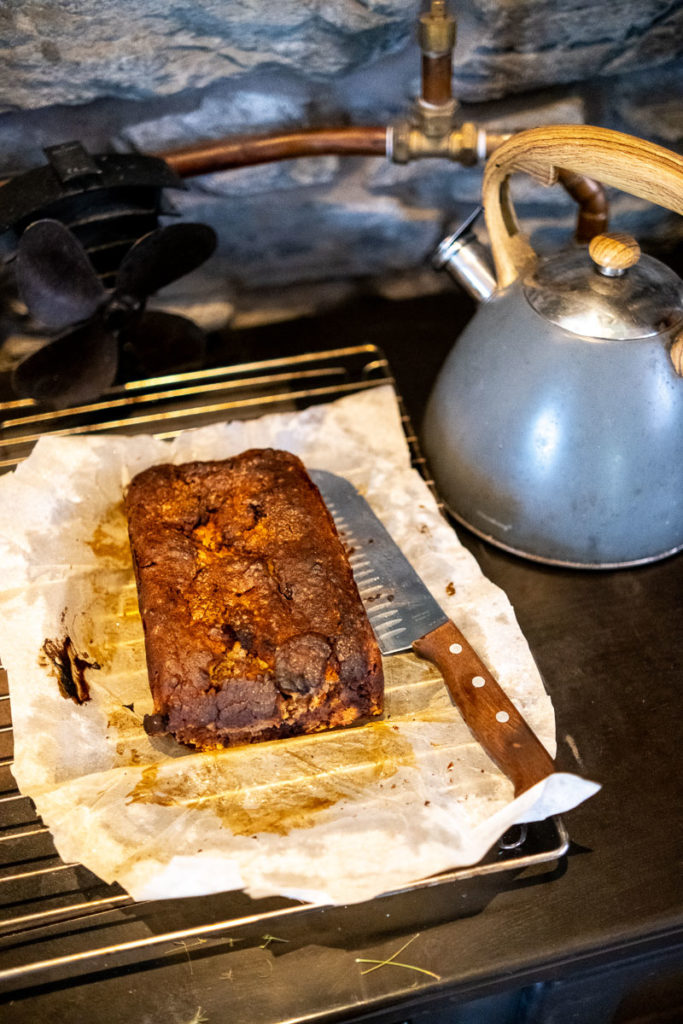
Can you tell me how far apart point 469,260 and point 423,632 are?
0.48 m

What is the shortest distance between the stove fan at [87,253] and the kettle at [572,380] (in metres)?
0.41

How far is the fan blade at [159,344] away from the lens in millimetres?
1371

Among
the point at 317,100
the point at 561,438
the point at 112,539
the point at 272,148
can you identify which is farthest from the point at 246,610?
the point at 317,100

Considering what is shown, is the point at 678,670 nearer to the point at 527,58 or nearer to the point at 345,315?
the point at 345,315

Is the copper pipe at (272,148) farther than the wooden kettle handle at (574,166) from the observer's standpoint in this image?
Yes

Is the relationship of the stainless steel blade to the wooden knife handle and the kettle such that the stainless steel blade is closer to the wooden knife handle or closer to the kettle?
the wooden knife handle

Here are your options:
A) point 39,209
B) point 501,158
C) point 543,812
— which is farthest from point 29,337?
point 543,812

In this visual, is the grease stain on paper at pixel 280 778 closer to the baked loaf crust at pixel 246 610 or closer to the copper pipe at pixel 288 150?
the baked loaf crust at pixel 246 610

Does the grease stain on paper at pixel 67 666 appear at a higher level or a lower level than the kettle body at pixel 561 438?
lower

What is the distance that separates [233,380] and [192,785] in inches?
27.0

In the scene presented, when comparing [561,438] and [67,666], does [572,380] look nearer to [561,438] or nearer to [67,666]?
[561,438]

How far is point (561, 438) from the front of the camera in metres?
1.01

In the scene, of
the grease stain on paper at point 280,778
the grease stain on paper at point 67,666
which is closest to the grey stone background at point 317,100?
the grease stain on paper at point 67,666

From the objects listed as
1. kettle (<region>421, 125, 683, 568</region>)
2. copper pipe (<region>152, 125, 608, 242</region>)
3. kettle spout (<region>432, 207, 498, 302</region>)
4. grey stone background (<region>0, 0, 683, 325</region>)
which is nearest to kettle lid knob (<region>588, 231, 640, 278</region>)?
kettle (<region>421, 125, 683, 568</region>)
